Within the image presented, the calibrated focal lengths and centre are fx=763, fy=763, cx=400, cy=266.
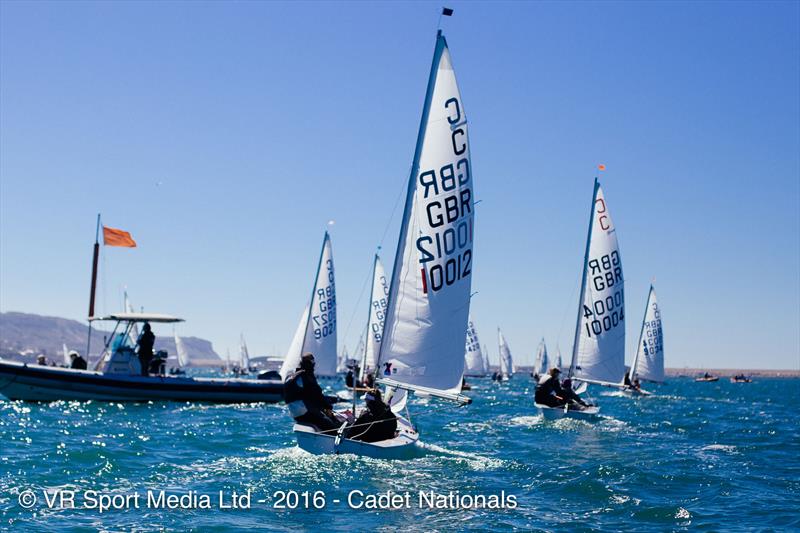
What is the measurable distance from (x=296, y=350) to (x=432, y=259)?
23.9 meters

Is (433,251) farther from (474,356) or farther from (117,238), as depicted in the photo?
(474,356)

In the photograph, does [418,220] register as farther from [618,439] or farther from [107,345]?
[107,345]

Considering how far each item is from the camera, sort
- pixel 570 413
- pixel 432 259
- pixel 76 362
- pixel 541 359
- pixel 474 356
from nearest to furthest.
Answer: pixel 432 259
pixel 570 413
pixel 76 362
pixel 474 356
pixel 541 359

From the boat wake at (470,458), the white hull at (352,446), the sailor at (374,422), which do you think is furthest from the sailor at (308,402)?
the boat wake at (470,458)

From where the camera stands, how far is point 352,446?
14.6 metres

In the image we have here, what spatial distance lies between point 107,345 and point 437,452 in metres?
19.2

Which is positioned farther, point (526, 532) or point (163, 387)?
point (163, 387)

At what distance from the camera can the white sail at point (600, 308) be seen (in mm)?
30891

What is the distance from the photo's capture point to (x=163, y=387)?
3052 cm

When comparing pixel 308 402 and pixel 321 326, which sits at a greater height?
pixel 321 326

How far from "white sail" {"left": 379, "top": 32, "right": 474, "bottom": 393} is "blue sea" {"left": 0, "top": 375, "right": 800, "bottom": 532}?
1941 millimetres

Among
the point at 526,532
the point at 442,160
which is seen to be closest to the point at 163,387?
the point at 442,160

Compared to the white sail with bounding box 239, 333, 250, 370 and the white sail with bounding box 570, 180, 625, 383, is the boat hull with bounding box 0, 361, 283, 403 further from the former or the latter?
the white sail with bounding box 239, 333, 250, 370

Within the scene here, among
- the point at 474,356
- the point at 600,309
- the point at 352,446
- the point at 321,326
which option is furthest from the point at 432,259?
the point at 474,356
